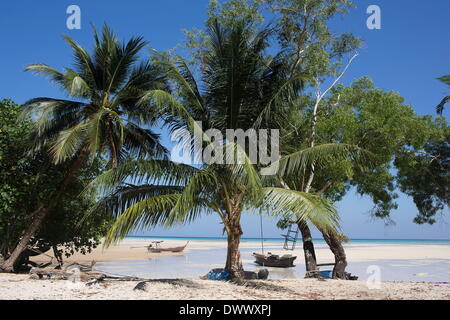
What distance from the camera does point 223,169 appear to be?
28.7ft

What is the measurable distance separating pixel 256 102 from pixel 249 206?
2852 millimetres

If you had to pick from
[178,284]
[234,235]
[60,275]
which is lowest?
[60,275]

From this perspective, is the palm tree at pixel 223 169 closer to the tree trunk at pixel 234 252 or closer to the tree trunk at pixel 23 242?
the tree trunk at pixel 234 252

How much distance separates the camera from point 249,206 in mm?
8922

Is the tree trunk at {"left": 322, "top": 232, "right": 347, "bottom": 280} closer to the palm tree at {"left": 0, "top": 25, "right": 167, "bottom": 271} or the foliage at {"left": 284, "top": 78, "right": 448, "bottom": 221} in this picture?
the foliage at {"left": 284, "top": 78, "right": 448, "bottom": 221}

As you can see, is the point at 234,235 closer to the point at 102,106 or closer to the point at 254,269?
the point at 102,106

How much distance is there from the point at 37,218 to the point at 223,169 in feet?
21.2

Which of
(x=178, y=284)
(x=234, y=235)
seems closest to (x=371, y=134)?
(x=234, y=235)

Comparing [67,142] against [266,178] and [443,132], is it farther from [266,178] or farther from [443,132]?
[443,132]

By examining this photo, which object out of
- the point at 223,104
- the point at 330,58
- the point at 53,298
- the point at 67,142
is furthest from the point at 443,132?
the point at 53,298

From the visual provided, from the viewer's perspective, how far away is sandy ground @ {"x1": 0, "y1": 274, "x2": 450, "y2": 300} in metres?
7.57

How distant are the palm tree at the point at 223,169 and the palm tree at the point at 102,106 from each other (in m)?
1.95

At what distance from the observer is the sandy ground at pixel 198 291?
757 centimetres

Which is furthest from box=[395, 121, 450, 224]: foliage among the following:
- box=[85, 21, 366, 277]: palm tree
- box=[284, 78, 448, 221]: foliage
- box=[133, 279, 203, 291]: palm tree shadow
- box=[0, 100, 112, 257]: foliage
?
box=[0, 100, 112, 257]: foliage
